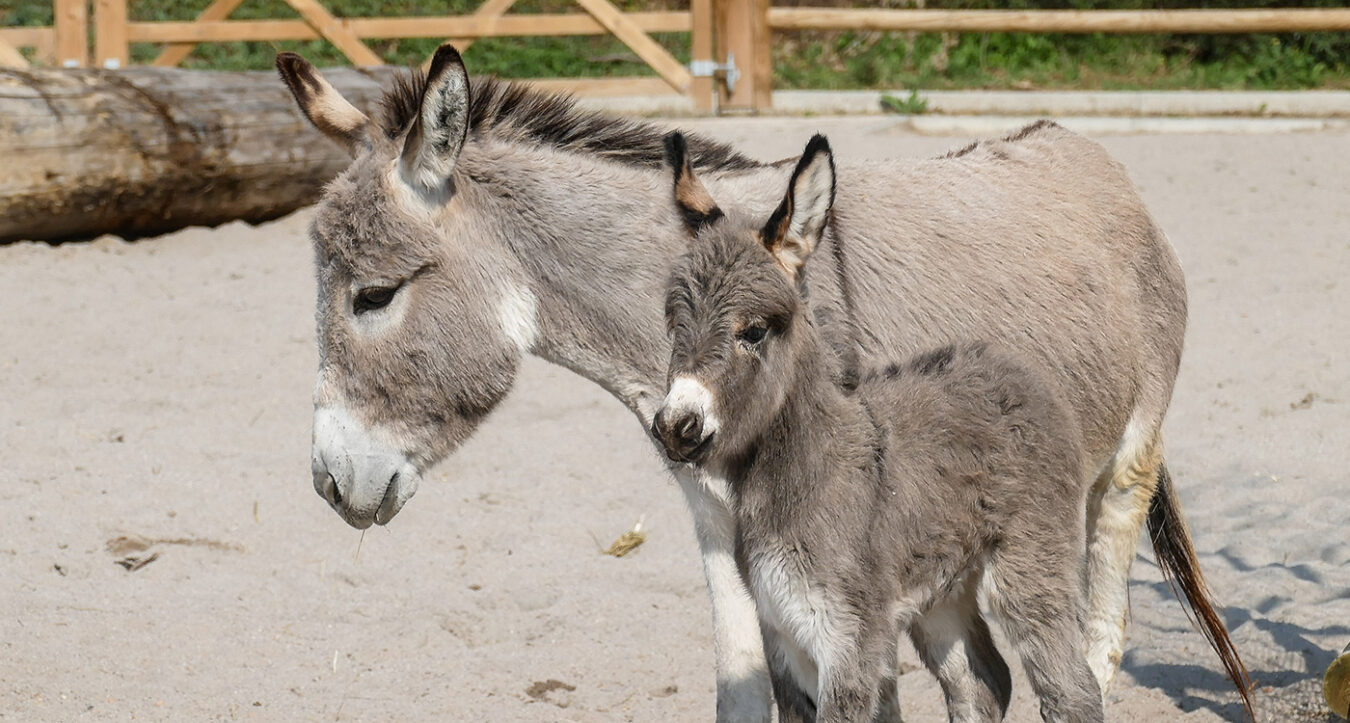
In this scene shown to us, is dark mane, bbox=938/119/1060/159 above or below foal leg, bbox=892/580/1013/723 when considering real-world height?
above

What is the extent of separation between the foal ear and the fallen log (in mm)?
3945

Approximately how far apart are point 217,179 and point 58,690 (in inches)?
208

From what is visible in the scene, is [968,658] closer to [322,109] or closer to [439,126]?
[439,126]

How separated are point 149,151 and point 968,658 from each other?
6651mm

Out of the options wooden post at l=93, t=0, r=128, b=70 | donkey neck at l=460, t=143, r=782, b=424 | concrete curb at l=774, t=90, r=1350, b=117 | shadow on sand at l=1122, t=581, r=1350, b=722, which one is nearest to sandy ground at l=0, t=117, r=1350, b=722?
shadow on sand at l=1122, t=581, r=1350, b=722

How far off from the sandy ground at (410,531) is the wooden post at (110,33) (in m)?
4.04

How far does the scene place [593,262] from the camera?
3.47 m

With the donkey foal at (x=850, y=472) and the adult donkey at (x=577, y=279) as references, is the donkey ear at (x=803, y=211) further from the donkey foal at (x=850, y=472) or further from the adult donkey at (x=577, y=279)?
the adult donkey at (x=577, y=279)

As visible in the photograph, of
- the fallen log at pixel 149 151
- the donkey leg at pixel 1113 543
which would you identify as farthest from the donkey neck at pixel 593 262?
the fallen log at pixel 149 151

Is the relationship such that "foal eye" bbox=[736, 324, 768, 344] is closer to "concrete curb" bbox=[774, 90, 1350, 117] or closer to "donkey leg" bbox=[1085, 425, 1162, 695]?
"donkey leg" bbox=[1085, 425, 1162, 695]

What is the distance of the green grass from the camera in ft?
48.3

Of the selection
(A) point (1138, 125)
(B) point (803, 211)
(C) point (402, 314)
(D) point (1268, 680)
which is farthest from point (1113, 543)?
(A) point (1138, 125)

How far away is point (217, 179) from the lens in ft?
29.8

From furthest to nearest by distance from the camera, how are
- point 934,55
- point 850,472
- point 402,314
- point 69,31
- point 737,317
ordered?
point 934,55 < point 69,31 < point 402,314 < point 850,472 < point 737,317
